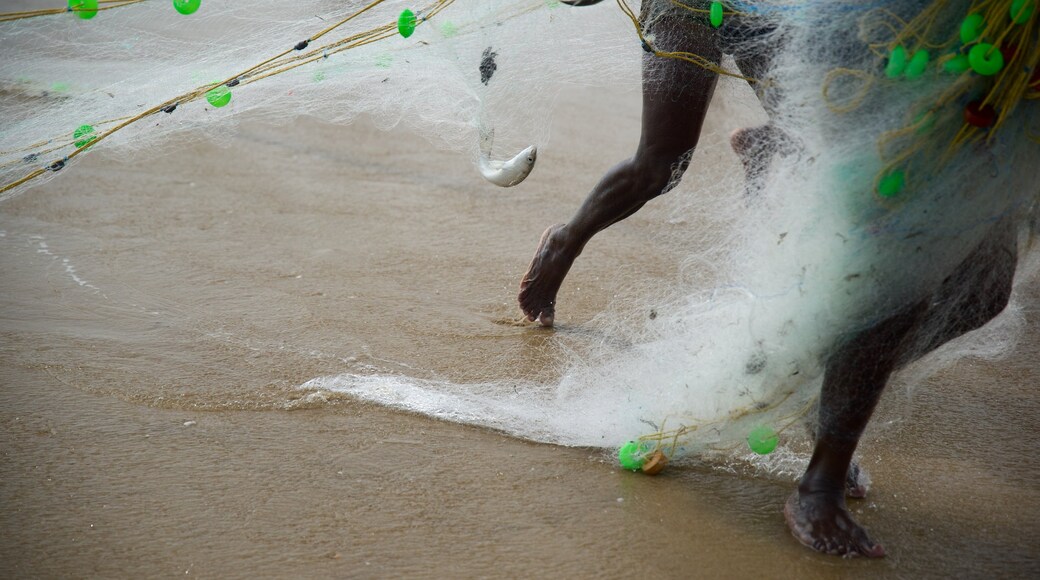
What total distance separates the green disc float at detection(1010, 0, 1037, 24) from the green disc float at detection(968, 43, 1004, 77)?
7cm

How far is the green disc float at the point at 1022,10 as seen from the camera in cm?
185

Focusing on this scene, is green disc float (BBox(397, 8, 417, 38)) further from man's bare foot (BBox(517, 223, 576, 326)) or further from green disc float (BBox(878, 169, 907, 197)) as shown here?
green disc float (BBox(878, 169, 907, 197))

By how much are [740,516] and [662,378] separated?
0.41 metres

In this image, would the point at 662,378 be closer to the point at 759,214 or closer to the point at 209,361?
the point at 759,214

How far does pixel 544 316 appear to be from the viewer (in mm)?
3521

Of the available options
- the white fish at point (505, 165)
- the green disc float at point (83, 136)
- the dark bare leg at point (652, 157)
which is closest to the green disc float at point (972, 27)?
the dark bare leg at point (652, 157)

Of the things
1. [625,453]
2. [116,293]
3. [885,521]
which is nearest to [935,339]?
[885,521]

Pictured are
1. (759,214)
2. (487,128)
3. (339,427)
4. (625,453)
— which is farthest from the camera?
(487,128)

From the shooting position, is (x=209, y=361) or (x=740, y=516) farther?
(x=209, y=361)

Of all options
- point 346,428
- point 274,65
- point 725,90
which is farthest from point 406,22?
point 346,428

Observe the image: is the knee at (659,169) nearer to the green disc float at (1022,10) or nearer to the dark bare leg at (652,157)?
the dark bare leg at (652,157)

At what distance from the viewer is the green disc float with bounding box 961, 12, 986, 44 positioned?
74.2 inches

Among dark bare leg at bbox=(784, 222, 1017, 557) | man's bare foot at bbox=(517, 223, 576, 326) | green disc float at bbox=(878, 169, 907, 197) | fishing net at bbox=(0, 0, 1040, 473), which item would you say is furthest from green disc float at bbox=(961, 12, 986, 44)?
man's bare foot at bbox=(517, 223, 576, 326)

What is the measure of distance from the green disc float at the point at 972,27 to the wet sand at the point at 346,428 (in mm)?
906
